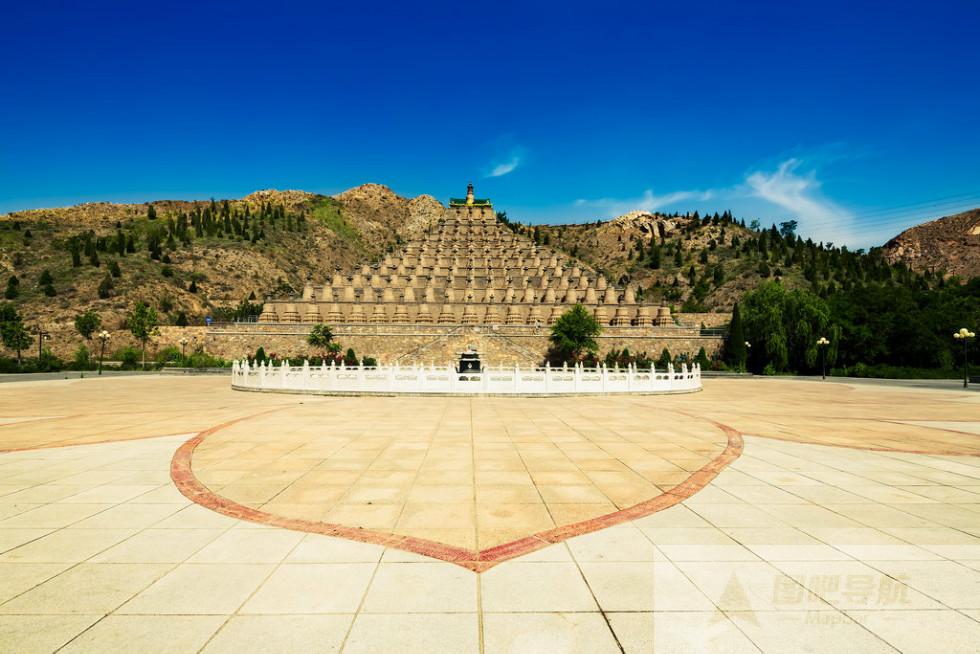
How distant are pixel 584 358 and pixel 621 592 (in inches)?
2119

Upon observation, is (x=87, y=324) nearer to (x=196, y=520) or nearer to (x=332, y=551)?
(x=196, y=520)

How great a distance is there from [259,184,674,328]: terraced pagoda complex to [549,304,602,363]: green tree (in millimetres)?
8132

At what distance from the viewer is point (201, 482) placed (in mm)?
9398

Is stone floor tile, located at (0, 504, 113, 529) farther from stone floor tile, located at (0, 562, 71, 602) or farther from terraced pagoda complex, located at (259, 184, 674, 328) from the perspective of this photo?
terraced pagoda complex, located at (259, 184, 674, 328)

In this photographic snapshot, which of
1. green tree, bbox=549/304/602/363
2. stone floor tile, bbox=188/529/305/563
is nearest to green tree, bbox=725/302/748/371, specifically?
green tree, bbox=549/304/602/363

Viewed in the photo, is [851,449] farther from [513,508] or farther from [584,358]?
[584,358]

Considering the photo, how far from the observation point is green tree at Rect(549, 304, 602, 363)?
56.9 metres

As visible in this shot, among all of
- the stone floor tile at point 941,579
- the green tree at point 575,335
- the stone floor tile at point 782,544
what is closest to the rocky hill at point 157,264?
the green tree at point 575,335

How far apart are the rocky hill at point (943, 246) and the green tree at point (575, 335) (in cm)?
15450

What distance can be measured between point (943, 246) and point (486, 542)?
22424 centimetres

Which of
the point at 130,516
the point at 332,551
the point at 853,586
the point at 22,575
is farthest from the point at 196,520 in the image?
the point at 853,586

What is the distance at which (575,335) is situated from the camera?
5700cm

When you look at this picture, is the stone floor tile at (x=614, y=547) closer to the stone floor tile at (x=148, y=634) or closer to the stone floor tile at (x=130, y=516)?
the stone floor tile at (x=148, y=634)

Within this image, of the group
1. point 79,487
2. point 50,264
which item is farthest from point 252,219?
point 79,487
